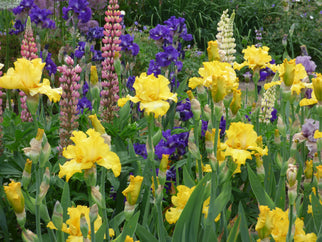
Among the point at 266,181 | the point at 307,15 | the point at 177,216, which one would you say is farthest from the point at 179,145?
the point at 307,15

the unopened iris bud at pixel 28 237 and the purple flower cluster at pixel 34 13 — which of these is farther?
the purple flower cluster at pixel 34 13

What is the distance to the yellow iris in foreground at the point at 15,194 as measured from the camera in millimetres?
1086

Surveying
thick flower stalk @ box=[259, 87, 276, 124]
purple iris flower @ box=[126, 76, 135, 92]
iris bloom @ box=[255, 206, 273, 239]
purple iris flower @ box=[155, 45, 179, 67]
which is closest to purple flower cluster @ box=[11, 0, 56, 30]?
purple iris flower @ box=[126, 76, 135, 92]

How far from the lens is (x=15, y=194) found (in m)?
1.10

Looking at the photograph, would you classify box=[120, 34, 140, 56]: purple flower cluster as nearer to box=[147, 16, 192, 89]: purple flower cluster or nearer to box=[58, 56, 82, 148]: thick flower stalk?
box=[147, 16, 192, 89]: purple flower cluster

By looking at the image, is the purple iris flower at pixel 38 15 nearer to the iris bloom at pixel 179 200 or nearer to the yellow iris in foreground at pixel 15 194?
the iris bloom at pixel 179 200

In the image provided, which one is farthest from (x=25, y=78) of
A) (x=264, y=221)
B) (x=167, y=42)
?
(x=167, y=42)

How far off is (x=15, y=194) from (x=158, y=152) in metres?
1.03

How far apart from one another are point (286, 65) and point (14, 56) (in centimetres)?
396

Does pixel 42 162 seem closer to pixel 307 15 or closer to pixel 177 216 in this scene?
pixel 177 216

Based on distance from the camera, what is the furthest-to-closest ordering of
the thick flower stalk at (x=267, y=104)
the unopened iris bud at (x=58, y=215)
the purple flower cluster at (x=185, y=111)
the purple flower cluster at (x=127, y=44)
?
the purple flower cluster at (x=127, y=44), the thick flower stalk at (x=267, y=104), the purple flower cluster at (x=185, y=111), the unopened iris bud at (x=58, y=215)

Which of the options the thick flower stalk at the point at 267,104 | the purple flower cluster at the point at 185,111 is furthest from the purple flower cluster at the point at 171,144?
the thick flower stalk at the point at 267,104

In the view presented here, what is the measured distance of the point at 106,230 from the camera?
4.15 ft

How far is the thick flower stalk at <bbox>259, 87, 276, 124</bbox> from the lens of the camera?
2785mm
